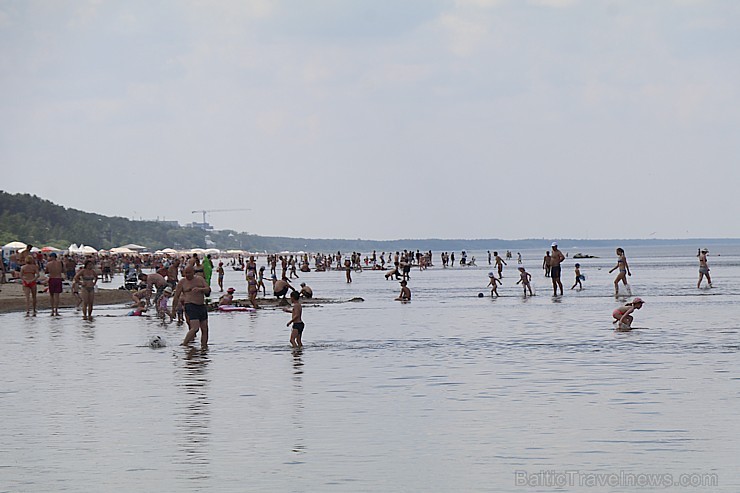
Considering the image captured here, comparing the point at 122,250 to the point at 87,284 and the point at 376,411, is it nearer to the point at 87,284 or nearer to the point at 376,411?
the point at 87,284

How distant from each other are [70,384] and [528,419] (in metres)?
6.58

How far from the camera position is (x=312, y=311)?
32.9m

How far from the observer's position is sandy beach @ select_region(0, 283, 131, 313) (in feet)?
115

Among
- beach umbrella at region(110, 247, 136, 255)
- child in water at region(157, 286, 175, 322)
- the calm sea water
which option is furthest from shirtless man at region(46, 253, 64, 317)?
beach umbrella at region(110, 247, 136, 255)

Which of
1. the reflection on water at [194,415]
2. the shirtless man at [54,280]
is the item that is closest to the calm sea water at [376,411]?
the reflection on water at [194,415]

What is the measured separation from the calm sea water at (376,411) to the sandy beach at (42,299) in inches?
478

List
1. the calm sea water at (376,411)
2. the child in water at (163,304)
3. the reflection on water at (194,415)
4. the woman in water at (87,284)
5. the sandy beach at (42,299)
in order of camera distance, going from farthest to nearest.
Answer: the sandy beach at (42,299)
the woman in water at (87,284)
the child in water at (163,304)
the reflection on water at (194,415)
the calm sea water at (376,411)

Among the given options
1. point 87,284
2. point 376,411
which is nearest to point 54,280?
point 87,284

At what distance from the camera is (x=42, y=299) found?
38.0m

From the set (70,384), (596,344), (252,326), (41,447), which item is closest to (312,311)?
(252,326)

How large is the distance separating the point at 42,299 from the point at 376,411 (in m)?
27.6

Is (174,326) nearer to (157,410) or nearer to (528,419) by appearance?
(157,410)

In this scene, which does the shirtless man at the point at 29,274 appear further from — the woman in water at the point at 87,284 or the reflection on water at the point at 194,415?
the reflection on water at the point at 194,415

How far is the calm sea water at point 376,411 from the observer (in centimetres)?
920
